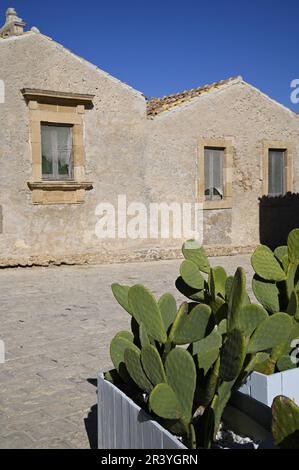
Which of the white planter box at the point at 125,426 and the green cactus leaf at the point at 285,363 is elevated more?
the green cactus leaf at the point at 285,363

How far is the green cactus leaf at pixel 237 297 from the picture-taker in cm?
203

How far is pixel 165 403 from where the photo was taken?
1.96 m

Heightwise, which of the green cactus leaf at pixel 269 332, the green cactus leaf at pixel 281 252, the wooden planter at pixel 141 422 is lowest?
the wooden planter at pixel 141 422

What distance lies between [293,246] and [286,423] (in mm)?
1232

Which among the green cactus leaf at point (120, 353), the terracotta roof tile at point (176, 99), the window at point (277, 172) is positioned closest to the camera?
the green cactus leaf at point (120, 353)

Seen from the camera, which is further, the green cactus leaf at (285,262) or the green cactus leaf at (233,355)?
the green cactus leaf at (285,262)

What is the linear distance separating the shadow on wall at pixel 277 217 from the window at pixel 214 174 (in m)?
1.31

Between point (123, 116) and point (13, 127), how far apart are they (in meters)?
2.42

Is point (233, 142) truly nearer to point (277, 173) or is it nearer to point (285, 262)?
point (277, 173)

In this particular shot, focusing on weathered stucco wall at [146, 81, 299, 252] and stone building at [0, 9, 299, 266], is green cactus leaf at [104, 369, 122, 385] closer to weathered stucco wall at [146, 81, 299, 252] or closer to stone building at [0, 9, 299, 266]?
stone building at [0, 9, 299, 266]

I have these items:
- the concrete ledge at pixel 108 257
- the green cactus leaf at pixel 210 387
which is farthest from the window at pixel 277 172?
the green cactus leaf at pixel 210 387

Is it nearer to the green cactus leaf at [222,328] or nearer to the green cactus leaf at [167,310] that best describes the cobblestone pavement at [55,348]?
the green cactus leaf at [167,310]

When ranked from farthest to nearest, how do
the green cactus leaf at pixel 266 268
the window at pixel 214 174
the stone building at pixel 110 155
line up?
the window at pixel 214 174, the stone building at pixel 110 155, the green cactus leaf at pixel 266 268

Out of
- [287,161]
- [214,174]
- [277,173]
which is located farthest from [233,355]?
[287,161]
